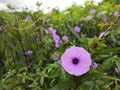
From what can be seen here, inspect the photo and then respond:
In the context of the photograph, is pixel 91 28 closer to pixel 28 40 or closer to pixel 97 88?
pixel 28 40

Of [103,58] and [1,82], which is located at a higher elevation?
[103,58]

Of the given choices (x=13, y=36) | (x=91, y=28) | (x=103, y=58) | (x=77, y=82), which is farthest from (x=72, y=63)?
(x=91, y=28)

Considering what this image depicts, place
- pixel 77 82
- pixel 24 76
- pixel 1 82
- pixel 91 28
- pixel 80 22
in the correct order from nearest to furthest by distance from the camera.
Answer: pixel 77 82, pixel 24 76, pixel 1 82, pixel 91 28, pixel 80 22

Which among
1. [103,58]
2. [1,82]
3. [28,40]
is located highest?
[103,58]

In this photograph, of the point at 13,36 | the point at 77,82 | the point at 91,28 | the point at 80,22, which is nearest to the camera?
the point at 77,82

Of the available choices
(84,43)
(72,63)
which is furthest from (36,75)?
(72,63)

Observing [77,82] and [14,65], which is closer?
[77,82]

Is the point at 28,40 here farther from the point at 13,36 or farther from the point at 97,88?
the point at 97,88
